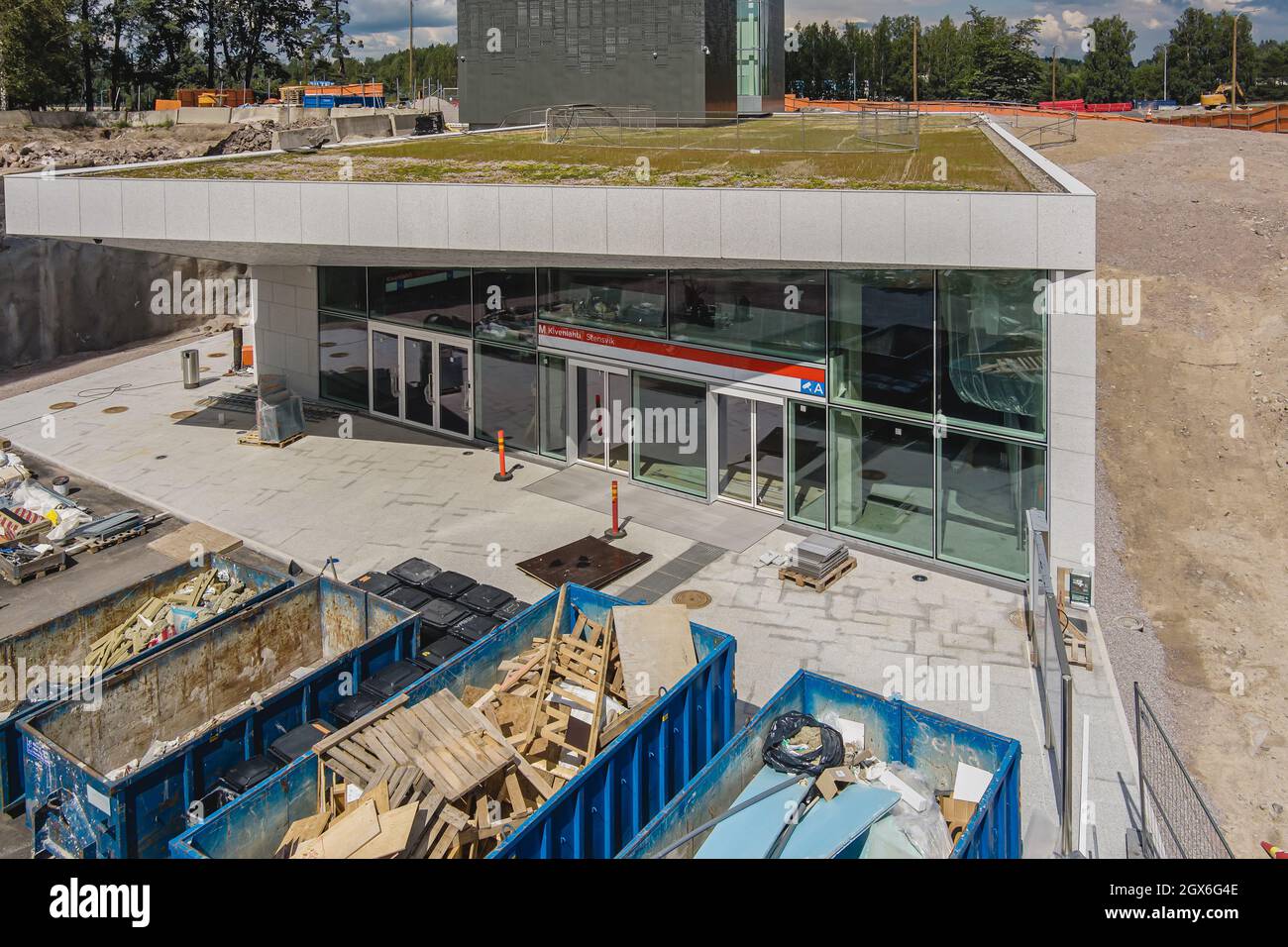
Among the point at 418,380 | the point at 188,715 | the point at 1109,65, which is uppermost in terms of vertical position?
the point at 1109,65

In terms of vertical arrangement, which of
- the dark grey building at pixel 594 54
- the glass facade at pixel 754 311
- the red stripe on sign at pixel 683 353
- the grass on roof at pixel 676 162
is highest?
the dark grey building at pixel 594 54

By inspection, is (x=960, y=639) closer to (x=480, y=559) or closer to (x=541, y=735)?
(x=541, y=735)

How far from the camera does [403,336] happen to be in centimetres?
2378

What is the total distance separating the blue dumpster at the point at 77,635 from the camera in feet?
34.8

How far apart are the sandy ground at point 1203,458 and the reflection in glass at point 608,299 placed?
30.9ft

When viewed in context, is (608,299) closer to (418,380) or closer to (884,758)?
(418,380)

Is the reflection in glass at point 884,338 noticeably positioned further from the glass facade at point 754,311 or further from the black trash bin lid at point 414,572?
the black trash bin lid at point 414,572

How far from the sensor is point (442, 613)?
543 inches

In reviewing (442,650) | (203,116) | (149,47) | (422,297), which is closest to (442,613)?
(442,650)

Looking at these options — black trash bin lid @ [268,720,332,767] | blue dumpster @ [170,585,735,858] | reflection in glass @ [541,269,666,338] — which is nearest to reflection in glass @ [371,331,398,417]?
reflection in glass @ [541,269,666,338]

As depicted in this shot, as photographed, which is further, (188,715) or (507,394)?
(507,394)

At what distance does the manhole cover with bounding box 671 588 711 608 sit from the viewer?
15.5 metres

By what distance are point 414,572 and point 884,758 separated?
7.59 metres

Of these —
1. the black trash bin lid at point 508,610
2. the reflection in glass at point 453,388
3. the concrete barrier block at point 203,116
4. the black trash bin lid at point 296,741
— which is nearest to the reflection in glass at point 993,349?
the black trash bin lid at point 508,610
